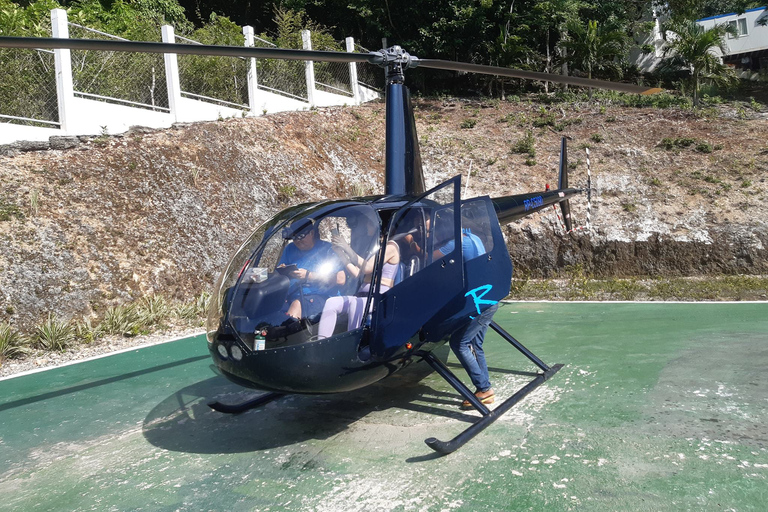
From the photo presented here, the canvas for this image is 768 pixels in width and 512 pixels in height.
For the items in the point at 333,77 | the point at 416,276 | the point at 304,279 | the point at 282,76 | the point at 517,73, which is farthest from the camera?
the point at 333,77

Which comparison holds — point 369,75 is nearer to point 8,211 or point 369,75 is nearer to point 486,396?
point 8,211

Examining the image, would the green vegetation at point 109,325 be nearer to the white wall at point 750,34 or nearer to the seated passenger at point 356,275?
the seated passenger at point 356,275

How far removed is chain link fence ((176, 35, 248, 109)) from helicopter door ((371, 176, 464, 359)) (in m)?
10.8

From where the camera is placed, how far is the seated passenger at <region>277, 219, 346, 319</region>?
4.44 meters

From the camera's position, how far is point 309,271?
4555mm

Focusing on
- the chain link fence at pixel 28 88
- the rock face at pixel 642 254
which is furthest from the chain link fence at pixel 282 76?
the rock face at pixel 642 254

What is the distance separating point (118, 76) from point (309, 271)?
1058cm

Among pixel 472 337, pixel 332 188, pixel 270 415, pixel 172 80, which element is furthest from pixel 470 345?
pixel 172 80

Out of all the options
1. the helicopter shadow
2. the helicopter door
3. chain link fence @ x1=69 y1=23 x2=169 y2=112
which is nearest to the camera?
the helicopter door

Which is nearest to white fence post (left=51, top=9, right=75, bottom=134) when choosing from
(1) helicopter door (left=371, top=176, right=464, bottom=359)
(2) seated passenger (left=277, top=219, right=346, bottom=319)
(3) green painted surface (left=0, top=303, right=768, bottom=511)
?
(3) green painted surface (left=0, top=303, right=768, bottom=511)

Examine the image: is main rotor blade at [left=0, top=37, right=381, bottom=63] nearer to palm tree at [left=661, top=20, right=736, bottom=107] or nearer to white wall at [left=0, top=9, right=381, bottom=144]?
white wall at [left=0, top=9, right=381, bottom=144]

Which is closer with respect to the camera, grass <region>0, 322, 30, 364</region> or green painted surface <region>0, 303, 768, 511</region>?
green painted surface <region>0, 303, 768, 511</region>

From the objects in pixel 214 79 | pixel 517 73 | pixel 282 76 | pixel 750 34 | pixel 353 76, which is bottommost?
pixel 517 73

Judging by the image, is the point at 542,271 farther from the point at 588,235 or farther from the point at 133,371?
the point at 133,371
